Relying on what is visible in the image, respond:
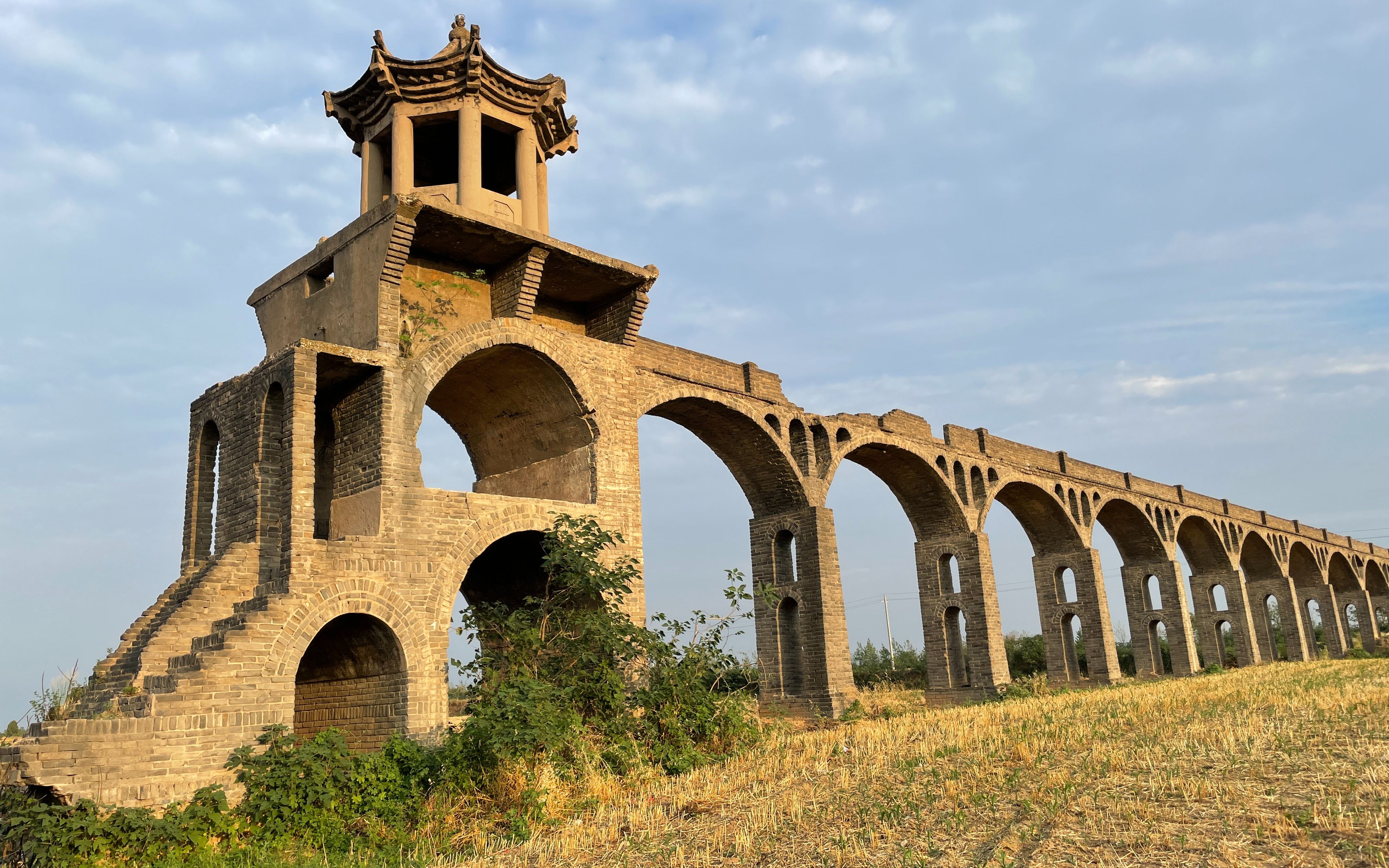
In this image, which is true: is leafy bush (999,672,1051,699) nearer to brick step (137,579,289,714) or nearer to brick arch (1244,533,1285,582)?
brick step (137,579,289,714)

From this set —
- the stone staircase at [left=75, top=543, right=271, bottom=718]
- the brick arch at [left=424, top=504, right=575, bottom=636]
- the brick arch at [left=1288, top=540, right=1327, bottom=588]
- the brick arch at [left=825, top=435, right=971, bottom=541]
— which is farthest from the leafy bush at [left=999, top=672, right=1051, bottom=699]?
the brick arch at [left=1288, top=540, right=1327, bottom=588]

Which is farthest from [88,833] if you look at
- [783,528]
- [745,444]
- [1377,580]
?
[1377,580]

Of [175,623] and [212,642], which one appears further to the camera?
[175,623]

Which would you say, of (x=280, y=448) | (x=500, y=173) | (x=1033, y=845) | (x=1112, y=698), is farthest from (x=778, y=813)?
(x=500, y=173)

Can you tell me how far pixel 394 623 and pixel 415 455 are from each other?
2.29m

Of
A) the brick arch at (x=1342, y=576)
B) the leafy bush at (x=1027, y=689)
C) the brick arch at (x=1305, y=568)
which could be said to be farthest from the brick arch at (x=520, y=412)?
the brick arch at (x=1342, y=576)

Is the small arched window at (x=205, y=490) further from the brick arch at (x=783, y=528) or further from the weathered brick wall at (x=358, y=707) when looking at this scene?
the brick arch at (x=783, y=528)

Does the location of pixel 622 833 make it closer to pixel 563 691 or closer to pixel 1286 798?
pixel 563 691

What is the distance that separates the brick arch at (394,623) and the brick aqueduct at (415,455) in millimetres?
32

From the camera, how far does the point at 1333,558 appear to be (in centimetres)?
5238

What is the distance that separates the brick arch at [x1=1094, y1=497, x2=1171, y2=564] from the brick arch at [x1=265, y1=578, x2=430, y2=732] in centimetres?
2764

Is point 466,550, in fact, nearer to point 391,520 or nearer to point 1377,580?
point 391,520

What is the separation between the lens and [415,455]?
1352 centimetres

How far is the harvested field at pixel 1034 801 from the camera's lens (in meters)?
7.45
